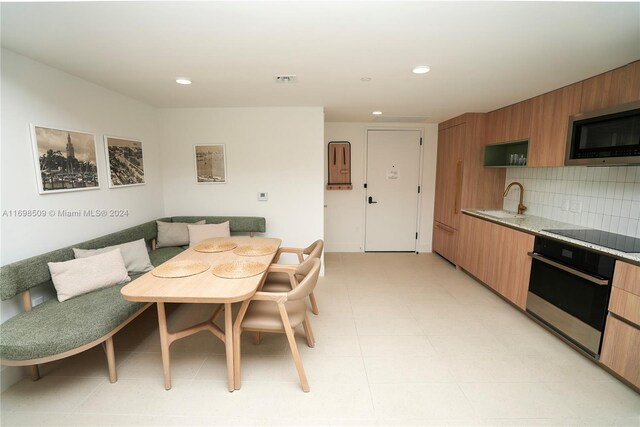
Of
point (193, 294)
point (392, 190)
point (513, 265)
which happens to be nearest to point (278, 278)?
point (193, 294)

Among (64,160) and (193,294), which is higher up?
(64,160)

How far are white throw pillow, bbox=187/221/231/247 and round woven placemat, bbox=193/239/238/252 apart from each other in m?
0.49

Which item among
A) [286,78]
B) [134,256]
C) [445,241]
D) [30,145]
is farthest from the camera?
[445,241]

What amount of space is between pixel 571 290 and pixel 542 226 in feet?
2.54

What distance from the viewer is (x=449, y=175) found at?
4383mm

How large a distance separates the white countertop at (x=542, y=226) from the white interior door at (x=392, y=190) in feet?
3.89

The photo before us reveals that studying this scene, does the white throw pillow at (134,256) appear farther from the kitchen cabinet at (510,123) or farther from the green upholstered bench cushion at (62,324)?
the kitchen cabinet at (510,123)

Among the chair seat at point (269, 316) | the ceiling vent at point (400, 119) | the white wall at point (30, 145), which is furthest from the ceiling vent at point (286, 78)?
the ceiling vent at point (400, 119)

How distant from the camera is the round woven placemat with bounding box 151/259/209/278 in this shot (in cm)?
203

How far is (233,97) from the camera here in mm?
3176

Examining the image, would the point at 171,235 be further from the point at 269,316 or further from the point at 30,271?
the point at 269,316

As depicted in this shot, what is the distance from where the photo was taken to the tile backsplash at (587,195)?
243 cm

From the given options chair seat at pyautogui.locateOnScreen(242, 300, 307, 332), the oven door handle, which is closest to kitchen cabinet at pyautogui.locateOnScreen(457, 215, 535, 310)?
the oven door handle

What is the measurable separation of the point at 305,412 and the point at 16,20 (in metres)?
2.81
